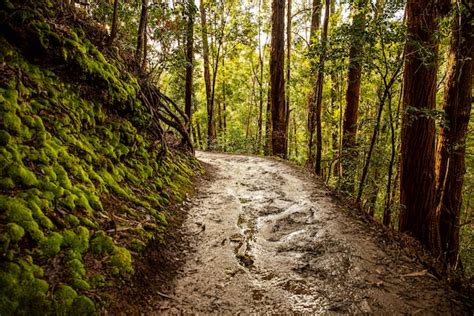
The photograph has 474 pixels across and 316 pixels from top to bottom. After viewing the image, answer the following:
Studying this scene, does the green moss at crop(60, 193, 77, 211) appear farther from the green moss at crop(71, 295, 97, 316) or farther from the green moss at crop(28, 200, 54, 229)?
the green moss at crop(71, 295, 97, 316)

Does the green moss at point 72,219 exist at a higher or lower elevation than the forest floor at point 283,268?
higher

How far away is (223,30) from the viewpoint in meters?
15.1

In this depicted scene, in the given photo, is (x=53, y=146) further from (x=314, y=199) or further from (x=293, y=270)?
(x=314, y=199)

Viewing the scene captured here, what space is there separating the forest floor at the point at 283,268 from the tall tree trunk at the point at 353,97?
91.3 inches

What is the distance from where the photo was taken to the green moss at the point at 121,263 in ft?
8.71

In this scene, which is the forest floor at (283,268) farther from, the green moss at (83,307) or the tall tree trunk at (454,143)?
the tall tree trunk at (454,143)

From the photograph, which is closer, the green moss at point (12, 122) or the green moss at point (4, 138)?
the green moss at point (4, 138)

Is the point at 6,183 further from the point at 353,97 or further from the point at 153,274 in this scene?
the point at 353,97

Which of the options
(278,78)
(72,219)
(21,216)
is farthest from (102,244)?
(278,78)

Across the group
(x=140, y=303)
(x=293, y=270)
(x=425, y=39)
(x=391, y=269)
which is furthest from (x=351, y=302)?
(x=425, y=39)

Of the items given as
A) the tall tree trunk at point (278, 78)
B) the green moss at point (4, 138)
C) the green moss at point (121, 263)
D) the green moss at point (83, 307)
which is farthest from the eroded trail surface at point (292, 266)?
the tall tree trunk at point (278, 78)

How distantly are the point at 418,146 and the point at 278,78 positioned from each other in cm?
691

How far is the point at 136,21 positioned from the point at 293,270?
862cm

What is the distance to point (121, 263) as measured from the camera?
8.98 feet
